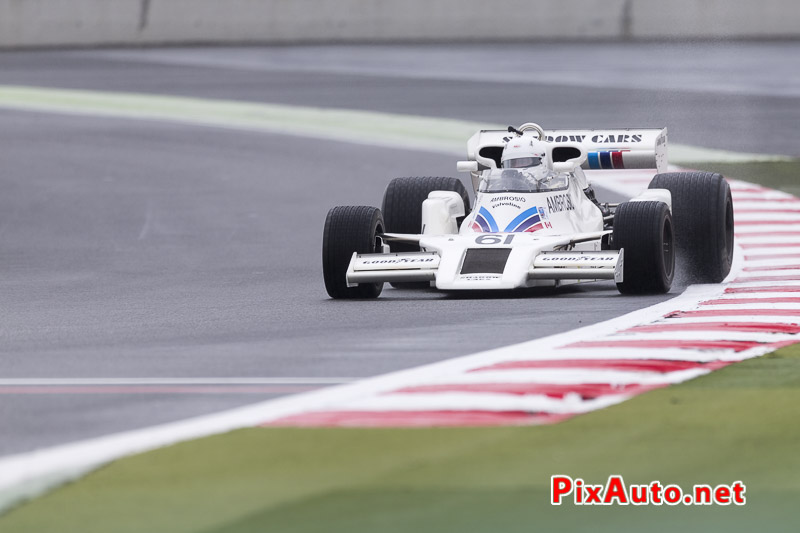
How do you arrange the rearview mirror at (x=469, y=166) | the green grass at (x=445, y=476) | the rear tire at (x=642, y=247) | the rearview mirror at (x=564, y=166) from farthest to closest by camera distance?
the rearview mirror at (x=469, y=166)
the rearview mirror at (x=564, y=166)
the rear tire at (x=642, y=247)
the green grass at (x=445, y=476)

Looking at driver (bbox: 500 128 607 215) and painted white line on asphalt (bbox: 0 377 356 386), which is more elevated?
driver (bbox: 500 128 607 215)

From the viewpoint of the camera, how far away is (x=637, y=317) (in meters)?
10.6

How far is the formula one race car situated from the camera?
39.1ft

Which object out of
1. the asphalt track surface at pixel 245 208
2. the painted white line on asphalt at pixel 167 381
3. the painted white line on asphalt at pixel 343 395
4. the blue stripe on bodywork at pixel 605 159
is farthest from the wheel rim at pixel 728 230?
A: the painted white line on asphalt at pixel 167 381

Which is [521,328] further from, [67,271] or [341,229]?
[67,271]

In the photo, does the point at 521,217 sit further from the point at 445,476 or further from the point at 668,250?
the point at 445,476

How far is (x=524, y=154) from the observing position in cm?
1299

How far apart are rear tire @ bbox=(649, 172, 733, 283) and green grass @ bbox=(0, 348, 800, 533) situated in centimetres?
568

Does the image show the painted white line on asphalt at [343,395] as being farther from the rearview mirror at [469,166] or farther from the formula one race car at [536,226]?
the rearview mirror at [469,166]

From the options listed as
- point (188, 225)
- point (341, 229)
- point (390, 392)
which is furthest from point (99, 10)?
point (390, 392)

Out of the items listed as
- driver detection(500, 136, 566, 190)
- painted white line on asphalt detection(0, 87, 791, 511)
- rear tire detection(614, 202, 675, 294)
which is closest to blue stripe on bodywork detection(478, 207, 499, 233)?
driver detection(500, 136, 566, 190)

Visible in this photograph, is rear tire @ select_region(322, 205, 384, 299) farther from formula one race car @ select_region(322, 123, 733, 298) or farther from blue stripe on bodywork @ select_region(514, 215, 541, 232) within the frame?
blue stripe on bodywork @ select_region(514, 215, 541, 232)

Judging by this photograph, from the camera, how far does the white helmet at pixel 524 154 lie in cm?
1295

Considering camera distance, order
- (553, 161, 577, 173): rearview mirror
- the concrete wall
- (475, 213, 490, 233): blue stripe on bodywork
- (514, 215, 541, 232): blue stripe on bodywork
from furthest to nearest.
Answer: the concrete wall → (553, 161, 577, 173): rearview mirror → (475, 213, 490, 233): blue stripe on bodywork → (514, 215, 541, 232): blue stripe on bodywork
